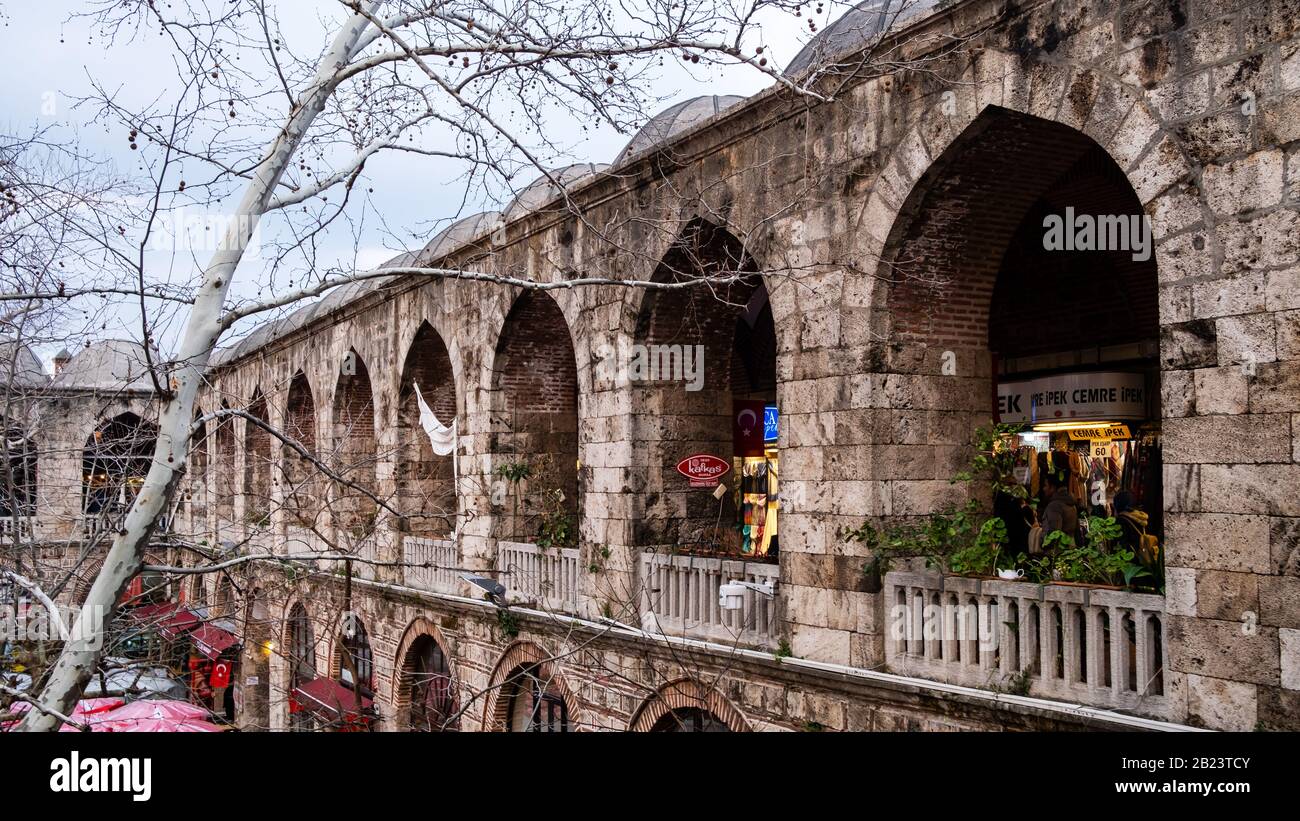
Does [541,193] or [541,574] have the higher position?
[541,193]

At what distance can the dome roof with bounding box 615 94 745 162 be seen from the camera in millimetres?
11453

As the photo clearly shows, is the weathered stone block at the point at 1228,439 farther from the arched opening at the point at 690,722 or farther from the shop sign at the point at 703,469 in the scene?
the shop sign at the point at 703,469

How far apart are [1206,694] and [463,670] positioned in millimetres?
9854

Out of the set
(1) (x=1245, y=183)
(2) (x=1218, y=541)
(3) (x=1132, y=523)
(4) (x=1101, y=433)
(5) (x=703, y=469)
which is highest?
(1) (x=1245, y=183)

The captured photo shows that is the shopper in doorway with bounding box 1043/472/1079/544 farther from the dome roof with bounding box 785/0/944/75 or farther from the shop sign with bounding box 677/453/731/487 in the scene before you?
the dome roof with bounding box 785/0/944/75

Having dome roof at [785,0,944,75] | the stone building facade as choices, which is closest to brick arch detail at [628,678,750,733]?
the stone building facade

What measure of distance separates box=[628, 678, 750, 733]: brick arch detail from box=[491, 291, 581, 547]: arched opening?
11.9 feet

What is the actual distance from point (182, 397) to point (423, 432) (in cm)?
1226

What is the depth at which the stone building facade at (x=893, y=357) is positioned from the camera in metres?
5.84

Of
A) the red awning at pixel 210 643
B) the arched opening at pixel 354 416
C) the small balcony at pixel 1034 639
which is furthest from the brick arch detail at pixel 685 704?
the arched opening at pixel 354 416

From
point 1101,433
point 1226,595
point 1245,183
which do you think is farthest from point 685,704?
point 1245,183

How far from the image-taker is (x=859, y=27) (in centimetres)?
857

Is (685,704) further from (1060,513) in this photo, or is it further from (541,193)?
(541,193)
